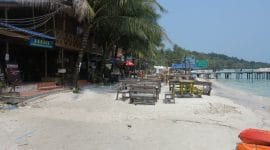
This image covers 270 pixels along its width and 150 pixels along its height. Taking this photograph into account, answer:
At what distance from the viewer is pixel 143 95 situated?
14383 mm

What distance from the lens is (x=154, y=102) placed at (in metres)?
14.4

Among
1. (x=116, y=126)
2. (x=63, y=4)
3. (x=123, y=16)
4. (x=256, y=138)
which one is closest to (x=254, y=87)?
(x=123, y=16)

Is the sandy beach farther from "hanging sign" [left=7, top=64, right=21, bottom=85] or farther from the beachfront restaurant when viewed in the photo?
the beachfront restaurant

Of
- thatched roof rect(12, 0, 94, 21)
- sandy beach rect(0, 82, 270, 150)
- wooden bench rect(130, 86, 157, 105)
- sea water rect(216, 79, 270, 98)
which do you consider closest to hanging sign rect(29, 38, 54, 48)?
thatched roof rect(12, 0, 94, 21)

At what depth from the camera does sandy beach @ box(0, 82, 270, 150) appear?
299 inches

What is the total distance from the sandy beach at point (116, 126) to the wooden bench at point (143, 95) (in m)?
0.40

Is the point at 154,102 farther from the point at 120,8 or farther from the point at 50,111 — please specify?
the point at 120,8

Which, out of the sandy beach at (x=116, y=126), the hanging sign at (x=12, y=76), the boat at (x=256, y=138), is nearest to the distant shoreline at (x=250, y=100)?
the sandy beach at (x=116, y=126)

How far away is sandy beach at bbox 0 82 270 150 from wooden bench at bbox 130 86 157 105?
1.32 ft

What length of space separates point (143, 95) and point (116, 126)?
5054 mm

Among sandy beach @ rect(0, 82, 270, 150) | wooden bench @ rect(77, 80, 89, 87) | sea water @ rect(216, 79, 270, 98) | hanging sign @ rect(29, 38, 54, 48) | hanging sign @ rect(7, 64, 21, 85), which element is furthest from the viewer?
sea water @ rect(216, 79, 270, 98)

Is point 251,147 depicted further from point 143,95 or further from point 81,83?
point 81,83

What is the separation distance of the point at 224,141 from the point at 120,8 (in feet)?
41.7

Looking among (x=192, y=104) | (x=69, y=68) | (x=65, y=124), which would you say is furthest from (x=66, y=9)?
(x=65, y=124)
